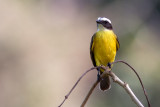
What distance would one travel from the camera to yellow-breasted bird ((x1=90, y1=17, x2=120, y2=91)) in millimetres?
4715

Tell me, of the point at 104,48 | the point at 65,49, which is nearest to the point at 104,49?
the point at 104,48

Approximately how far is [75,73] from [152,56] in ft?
9.05

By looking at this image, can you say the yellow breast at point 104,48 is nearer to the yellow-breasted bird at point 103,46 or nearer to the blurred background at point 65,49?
the yellow-breasted bird at point 103,46

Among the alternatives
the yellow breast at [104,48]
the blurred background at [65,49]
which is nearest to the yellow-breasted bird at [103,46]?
the yellow breast at [104,48]

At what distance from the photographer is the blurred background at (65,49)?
39.0ft

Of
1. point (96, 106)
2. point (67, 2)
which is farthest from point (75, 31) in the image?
point (96, 106)

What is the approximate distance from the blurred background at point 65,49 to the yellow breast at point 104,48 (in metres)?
5.15

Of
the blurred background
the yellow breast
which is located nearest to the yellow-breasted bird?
the yellow breast

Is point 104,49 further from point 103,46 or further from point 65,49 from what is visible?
point 65,49

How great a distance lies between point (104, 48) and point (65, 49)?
9.66 meters

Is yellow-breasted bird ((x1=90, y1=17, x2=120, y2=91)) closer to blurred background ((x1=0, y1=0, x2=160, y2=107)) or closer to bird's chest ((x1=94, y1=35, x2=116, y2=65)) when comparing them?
bird's chest ((x1=94, y1=35, x2=116, y2=65))

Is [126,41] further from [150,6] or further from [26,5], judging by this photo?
[26,5]

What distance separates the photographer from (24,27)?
15.1m

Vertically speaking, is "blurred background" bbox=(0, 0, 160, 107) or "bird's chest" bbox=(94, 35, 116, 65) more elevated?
"bird's chest" bbox=(94, 35, 116, 65)
